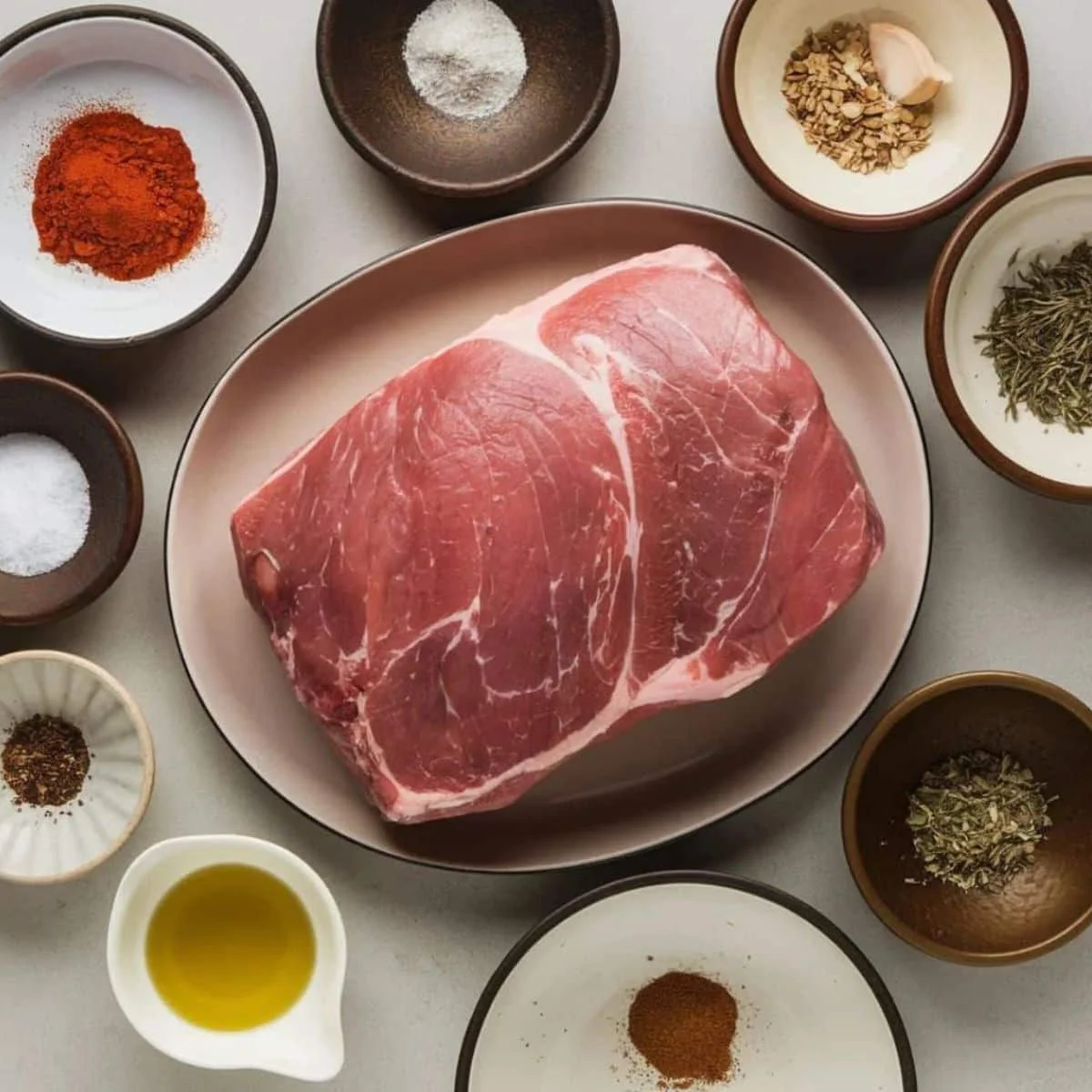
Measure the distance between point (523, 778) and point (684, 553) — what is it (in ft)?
1.38

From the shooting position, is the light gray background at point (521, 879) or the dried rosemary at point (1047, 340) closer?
the dried rosemary at point (1047, 340)

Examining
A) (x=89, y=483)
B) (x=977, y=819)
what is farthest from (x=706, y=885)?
(x=89, y=483)

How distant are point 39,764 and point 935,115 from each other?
180cm

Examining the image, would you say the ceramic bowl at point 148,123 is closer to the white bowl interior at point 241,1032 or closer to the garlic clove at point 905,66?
the white bowl interior at point 241,1032

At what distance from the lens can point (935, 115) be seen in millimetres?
2250

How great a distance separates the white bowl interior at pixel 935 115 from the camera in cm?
221

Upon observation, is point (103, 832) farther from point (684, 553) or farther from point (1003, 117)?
point (1003, 117)

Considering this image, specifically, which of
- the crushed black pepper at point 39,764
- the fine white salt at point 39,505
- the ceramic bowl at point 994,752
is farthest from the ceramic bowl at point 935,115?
the crushed black pepper at point 39,764

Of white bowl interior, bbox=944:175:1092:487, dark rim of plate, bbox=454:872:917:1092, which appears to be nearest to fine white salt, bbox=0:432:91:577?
dark rim of plate, bbox=454:872:917:1092

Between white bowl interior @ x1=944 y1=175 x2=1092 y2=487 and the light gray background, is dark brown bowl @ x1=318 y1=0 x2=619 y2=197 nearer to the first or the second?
the light gray background

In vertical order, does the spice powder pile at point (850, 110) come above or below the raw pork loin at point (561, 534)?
above

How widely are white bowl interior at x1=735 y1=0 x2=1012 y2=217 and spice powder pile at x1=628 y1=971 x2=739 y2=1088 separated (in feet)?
4.20

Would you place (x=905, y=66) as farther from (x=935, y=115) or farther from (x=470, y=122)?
(x=470, y=122)

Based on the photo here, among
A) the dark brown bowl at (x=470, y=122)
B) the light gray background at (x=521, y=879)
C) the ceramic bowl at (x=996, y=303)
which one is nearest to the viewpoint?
the ceramic bowl at (x=996, y=303)
